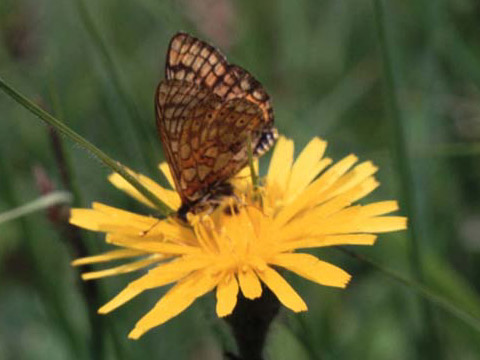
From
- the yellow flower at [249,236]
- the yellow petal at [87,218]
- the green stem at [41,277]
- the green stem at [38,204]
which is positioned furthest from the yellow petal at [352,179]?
the green stem at [41,277]

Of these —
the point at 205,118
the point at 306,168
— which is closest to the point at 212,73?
the point at 205,118

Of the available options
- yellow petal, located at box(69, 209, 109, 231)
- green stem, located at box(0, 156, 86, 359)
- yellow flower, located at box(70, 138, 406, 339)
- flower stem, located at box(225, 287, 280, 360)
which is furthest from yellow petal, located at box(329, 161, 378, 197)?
green stem, located at box(0, 156, 86, 359)

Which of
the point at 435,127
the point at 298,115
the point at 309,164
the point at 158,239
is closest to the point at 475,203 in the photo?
the point at 435,127

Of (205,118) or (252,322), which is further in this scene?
(205,118)

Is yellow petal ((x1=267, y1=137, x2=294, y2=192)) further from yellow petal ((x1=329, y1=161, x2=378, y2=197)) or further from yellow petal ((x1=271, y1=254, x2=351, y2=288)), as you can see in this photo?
yellow petal ((x1=271, y1=254, x2=351, y2=288))

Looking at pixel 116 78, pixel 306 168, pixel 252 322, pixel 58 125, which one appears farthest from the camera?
pixel 116 78

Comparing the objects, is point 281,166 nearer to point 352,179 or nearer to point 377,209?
point 352,179
